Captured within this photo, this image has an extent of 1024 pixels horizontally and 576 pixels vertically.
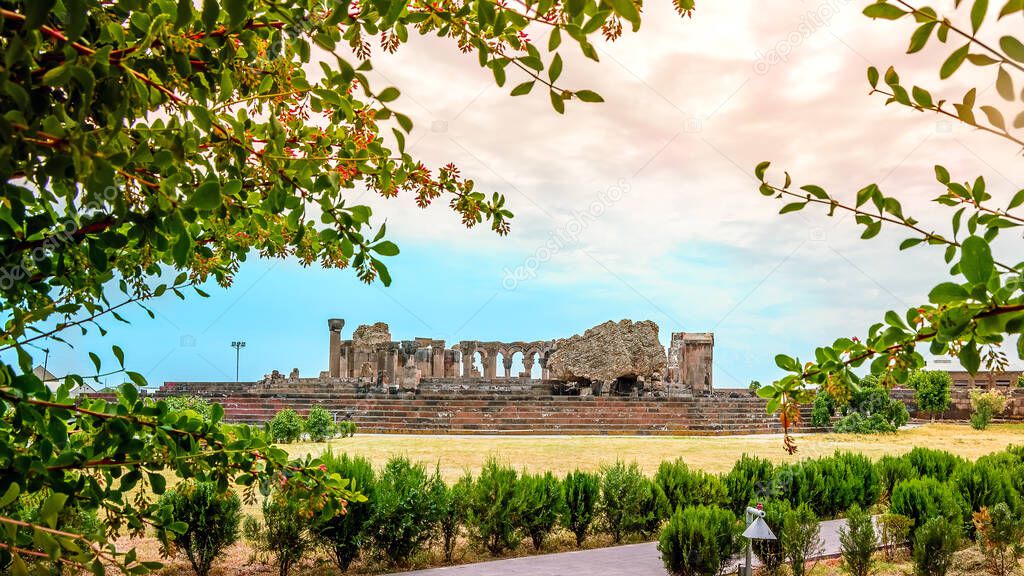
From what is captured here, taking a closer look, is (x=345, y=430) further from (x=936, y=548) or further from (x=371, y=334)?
(x=371, y=334)

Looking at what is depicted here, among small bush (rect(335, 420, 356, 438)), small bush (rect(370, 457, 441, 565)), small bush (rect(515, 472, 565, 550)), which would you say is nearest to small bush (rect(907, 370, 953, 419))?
small bush (rect(335, 420, 356, 438))

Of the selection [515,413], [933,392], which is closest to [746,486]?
[515,413]

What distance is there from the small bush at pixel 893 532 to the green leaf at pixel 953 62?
325 inches

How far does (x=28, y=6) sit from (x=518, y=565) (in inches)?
305

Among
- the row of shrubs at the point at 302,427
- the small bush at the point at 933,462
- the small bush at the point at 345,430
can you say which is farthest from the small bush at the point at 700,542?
the small bush at the point at 345,430

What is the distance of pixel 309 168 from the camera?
1896 millimetres

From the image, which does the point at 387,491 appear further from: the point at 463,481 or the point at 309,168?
the point at 309,168

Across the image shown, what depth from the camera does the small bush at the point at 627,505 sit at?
949 cm

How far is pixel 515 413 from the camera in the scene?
2498 cm

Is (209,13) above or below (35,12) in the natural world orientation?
above

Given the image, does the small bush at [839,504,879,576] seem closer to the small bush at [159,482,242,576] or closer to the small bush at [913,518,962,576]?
the small bush at [913,518,962,576]

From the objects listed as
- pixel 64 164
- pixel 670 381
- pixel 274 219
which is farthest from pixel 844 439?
pixel 64 164

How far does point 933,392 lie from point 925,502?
28464 millimetres

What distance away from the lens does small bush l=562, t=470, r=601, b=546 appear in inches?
367
